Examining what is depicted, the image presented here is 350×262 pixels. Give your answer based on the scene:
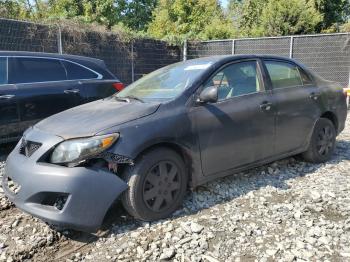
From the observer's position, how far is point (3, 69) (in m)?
5.89

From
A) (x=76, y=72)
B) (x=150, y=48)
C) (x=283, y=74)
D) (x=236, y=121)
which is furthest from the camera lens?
(x=150, y=48)

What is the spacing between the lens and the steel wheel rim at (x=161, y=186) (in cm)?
361

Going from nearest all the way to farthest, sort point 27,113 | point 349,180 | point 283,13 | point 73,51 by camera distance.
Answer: point 349,180
point 27,113
point 73,51
point 283,13

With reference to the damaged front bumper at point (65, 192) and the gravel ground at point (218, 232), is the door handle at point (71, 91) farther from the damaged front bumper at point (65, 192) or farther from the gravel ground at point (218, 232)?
the damaged front bumper at point (65, 192)

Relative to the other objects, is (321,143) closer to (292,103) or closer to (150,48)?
(292,103)

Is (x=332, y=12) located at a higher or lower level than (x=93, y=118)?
higher

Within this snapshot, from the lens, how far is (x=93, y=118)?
3678 mm

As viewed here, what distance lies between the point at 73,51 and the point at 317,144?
805 cm

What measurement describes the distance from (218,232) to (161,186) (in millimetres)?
685

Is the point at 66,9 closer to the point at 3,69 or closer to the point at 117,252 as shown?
the point at 3,69

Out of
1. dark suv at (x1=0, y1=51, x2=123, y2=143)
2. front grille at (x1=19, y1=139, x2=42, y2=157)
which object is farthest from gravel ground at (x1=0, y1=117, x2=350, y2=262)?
dark suv at (x1=0, y1=51, x2=123, y2=143)

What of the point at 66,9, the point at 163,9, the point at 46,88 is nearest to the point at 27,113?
the point at 46,88

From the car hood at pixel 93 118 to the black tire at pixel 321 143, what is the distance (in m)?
2.72

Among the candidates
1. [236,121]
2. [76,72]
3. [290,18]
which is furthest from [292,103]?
[290,18]
